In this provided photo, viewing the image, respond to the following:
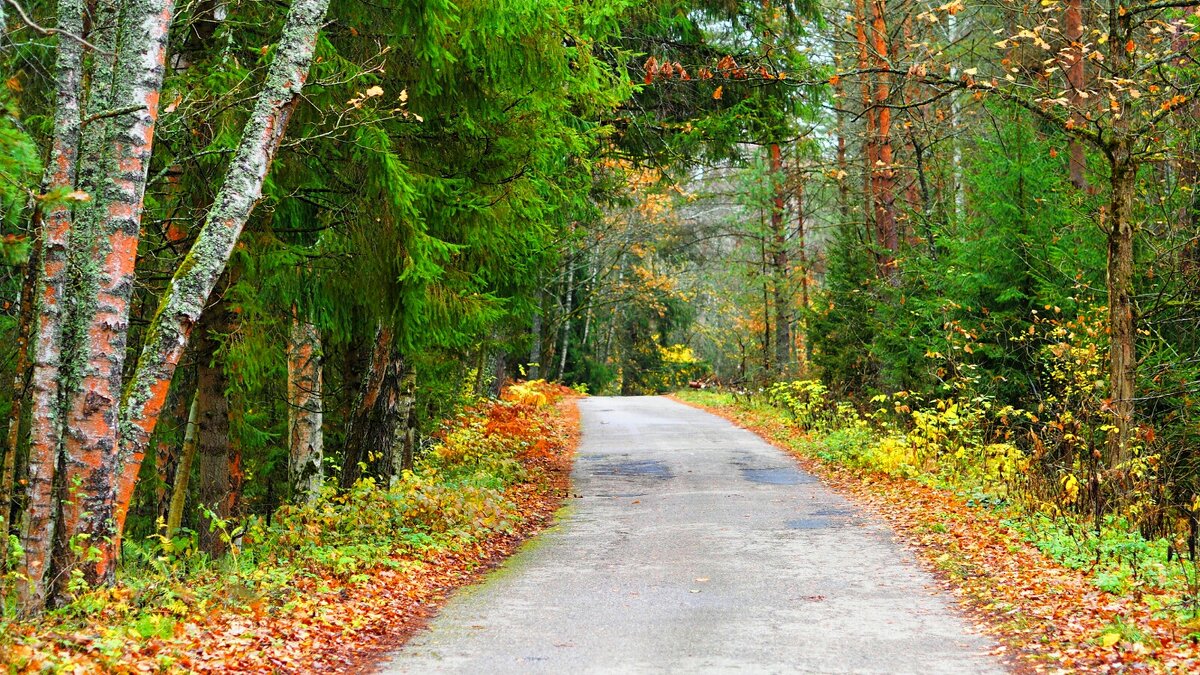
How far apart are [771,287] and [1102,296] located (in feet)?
58.8

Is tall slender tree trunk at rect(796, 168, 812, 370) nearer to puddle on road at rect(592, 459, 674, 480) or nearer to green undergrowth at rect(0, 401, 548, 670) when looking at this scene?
puddle on road at rect(592, 459, 674, 480)

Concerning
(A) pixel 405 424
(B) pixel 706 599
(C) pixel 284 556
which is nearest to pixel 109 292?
(C) pixel 284 556

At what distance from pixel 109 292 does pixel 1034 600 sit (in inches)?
259

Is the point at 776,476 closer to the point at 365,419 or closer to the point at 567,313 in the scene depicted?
the point at 365,419

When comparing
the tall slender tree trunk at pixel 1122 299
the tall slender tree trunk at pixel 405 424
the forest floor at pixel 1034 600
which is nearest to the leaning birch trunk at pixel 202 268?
the forest floor at pixel 1034 600

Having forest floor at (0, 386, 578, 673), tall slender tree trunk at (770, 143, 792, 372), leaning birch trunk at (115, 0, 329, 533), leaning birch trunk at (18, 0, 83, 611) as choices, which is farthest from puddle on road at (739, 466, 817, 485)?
tall slender tree trunk at (770, 143, 792, 372)

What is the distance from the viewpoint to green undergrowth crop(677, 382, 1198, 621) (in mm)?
7216

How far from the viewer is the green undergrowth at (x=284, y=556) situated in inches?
219

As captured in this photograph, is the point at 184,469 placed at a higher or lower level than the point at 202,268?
lower

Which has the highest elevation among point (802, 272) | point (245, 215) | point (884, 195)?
point (884, 195)

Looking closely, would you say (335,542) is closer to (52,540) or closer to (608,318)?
(52,540)

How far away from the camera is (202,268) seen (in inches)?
251

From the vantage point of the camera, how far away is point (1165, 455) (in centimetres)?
993

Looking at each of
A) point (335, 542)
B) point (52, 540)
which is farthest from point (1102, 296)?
point (52, 540)
